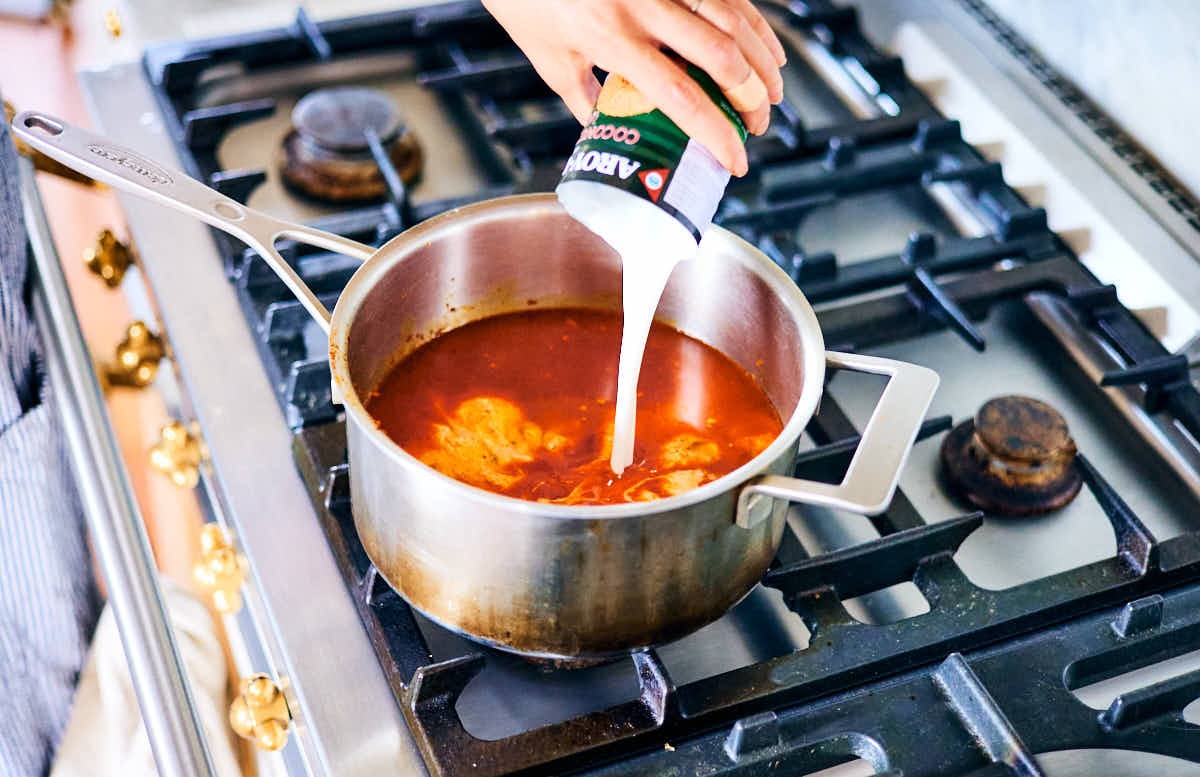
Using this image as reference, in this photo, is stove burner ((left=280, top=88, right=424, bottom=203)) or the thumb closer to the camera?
the thumb

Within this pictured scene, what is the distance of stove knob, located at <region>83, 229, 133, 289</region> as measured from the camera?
101cm

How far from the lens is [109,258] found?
1.01 m

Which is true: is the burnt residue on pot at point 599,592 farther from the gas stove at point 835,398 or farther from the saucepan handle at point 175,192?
the saucepan handle at point 175,192

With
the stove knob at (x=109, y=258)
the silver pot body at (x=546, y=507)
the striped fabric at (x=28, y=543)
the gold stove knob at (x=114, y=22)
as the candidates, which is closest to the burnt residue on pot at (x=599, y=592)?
the silver pot body at (x=546, y=507)

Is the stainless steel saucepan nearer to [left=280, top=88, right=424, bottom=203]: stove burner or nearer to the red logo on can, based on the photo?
the red logo on can

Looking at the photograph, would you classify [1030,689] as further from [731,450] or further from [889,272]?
[889,272]

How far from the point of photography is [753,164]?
1004mm

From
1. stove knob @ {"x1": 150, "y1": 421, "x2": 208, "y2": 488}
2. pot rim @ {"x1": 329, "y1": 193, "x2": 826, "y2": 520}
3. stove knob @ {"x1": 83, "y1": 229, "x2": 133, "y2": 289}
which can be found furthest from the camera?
stove knob @ {"x1": 83, "y1": 229, "x2": 133, "y2": 289}

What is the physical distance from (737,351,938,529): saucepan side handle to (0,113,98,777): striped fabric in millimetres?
550

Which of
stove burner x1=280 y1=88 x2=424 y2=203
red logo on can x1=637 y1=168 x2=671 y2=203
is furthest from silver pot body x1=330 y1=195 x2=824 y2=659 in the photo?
stove burner x1=280 y1=88 x2=424 y2=203

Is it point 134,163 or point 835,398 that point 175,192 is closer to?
point 134,163

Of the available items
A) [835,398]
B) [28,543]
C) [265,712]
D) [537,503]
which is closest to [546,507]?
[537,503]

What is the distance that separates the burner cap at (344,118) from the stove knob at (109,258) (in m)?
0.17

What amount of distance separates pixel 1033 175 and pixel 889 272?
201 mm
